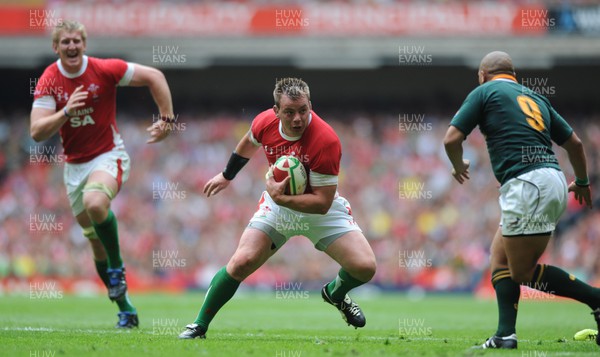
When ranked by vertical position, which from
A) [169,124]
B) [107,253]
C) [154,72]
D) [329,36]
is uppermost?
[329,36]

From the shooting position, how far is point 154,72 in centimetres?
923

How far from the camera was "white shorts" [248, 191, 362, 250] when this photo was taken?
7.76 m

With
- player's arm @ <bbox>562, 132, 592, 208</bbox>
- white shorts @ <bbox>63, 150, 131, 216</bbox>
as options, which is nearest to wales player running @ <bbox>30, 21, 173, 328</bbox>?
white shorts @ <bbox>63, 150, 131, 216</bbox>

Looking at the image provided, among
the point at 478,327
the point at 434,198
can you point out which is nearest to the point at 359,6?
the point at 434,198

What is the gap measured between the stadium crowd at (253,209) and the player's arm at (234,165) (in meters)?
14.6

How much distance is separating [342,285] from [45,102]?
12.4 ft

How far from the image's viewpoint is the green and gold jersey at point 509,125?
6.92 meters

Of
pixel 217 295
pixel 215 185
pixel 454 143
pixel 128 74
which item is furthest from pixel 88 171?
pixel 454 143

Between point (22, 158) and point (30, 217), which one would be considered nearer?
point (30, 217)

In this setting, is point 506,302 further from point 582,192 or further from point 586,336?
point 586,336

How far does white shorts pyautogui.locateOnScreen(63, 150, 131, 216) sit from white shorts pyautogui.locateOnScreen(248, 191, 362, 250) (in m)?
2.14

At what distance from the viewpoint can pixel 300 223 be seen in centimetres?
782

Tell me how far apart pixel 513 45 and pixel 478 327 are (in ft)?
50.7

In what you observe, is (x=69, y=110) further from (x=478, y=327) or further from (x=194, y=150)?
(x=194, y=150)
